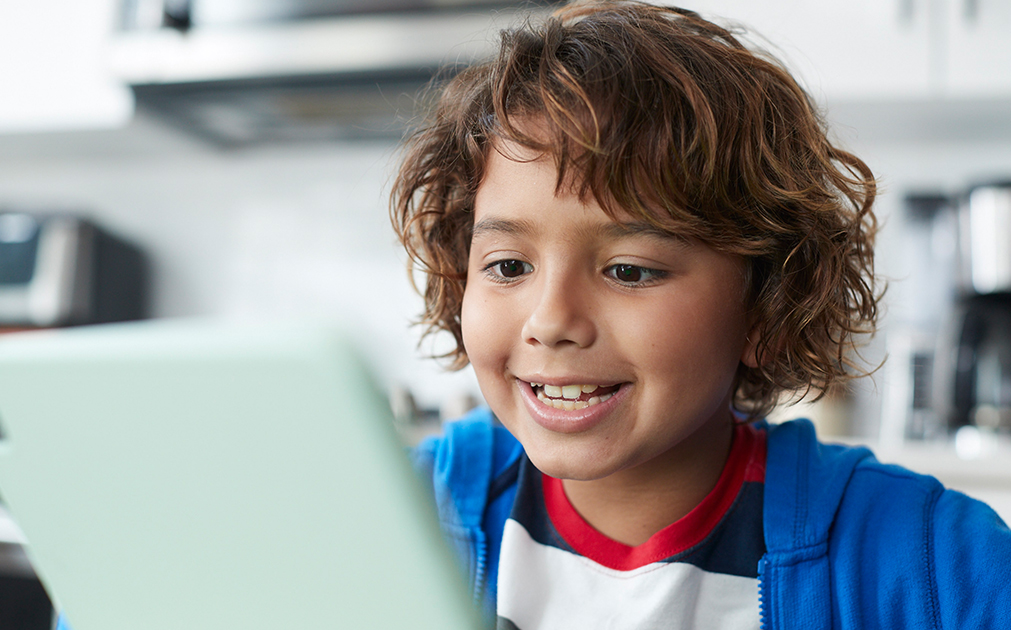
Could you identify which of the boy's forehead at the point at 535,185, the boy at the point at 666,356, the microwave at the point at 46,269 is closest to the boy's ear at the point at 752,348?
the boy at the point at 666,356

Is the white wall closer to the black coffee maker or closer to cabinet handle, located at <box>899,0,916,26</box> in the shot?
the black coffee maker

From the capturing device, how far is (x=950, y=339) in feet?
4.88

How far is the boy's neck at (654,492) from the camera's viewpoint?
2.29 ft

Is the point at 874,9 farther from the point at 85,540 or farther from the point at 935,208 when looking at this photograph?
the point at 85,540

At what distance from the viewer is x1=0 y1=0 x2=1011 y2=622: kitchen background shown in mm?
1404

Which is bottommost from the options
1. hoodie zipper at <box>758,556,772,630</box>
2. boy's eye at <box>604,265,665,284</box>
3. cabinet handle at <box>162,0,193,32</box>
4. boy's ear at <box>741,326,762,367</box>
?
hoodie zipper at <box>758,556,772,630</box>

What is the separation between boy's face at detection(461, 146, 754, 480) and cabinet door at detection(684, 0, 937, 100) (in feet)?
3.12

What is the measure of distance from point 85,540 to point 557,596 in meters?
0.43

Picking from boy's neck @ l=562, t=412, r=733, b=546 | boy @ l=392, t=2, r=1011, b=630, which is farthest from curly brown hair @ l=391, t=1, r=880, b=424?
boy's neck @ l=562, t=412, r=733, b=546

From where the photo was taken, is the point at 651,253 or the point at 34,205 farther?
the point at 34,205

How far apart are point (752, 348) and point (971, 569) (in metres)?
0.24

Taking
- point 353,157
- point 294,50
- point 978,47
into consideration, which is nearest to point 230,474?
point 294,50

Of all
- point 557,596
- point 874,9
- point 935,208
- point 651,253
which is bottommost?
point 557,596

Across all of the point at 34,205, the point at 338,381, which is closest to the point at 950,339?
the point at 338,381
